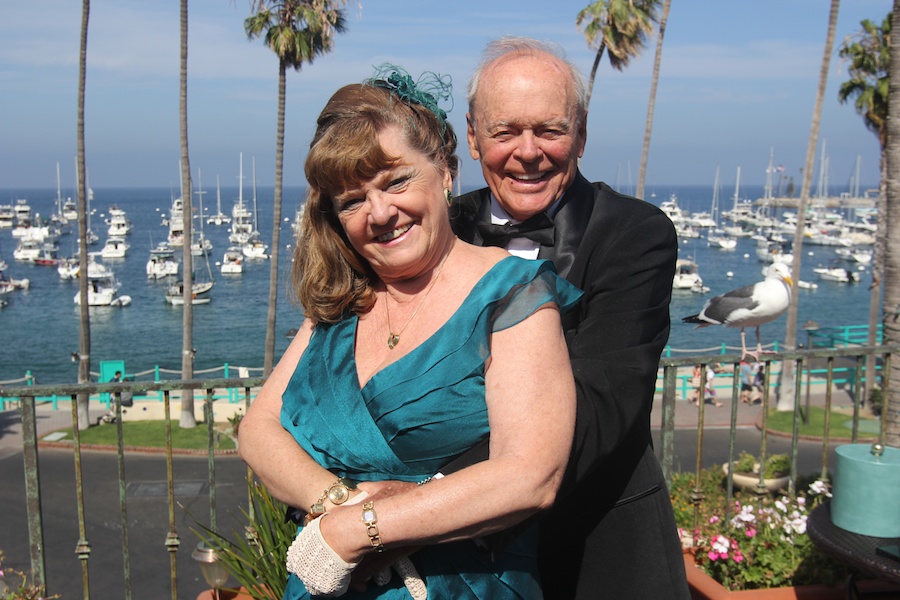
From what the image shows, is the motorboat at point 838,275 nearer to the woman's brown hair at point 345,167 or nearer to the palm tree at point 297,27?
the palm tree at point 297,27

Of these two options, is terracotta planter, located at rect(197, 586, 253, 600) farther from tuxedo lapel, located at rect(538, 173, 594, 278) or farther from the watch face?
tuxedo lapel, located at rect(538, 173, 594, 278)

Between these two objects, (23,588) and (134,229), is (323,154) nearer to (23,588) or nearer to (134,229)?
(23,588)

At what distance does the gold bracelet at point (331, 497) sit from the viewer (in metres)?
1.64

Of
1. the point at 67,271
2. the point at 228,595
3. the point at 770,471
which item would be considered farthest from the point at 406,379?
the point at 67,271

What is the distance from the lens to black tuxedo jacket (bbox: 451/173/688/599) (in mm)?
1704

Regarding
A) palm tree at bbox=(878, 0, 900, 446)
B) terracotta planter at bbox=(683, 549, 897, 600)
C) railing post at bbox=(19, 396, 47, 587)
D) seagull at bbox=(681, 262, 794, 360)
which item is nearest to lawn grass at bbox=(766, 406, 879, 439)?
seagull at bbox=(681, 262, 794, 360)

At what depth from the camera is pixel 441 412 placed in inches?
64.3

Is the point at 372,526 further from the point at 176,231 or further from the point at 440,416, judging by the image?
the point at 176,231

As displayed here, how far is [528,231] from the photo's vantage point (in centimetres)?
199

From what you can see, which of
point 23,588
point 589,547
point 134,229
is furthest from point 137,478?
point 134,229

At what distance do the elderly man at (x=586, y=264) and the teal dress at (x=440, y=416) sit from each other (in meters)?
0.12

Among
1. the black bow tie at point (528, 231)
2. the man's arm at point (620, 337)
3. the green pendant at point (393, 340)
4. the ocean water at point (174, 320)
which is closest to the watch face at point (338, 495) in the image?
the green pendant at point (393, 340)

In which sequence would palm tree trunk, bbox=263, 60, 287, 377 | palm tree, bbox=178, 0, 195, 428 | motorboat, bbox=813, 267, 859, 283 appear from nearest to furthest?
palm tree, bbox=178, 0, 195, 428 < palm tree trunk, bbox=263, 60, 287, 377 < motorboat, bbox=813, 267, 859, 283

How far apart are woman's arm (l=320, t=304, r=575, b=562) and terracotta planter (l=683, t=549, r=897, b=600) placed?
9.10 feet
